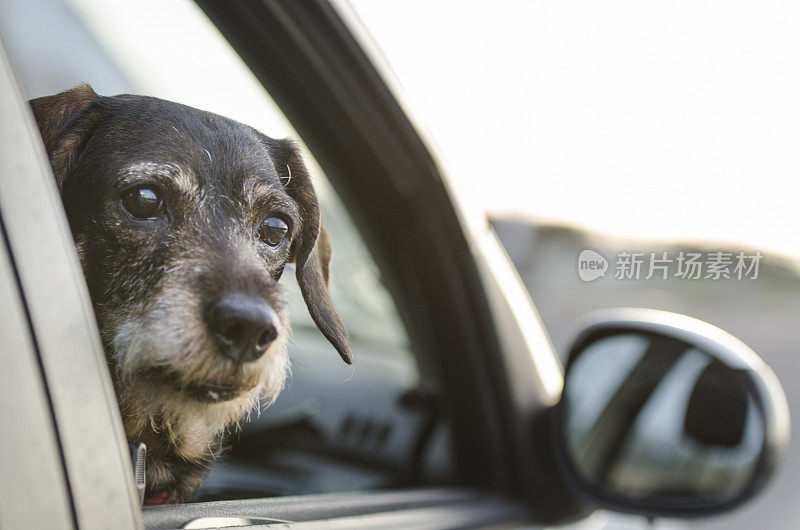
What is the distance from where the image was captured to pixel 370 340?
1.87 m

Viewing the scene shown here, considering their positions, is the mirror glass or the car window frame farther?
the mirror glass

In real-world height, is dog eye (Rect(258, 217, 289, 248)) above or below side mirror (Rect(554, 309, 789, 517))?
above

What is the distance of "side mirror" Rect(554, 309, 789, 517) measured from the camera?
90.0 inches

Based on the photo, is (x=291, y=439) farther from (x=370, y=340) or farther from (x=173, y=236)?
(x=173, y=236)

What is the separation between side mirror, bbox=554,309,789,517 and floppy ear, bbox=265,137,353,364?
47.5 inches

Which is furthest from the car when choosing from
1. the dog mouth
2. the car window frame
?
the dog mouth

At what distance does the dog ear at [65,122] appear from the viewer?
1038 mm

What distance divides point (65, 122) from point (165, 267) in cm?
24

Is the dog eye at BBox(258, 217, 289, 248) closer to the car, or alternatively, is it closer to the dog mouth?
the car

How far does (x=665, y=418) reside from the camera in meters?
2.34

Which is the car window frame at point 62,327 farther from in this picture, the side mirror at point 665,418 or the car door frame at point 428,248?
the side mirror at point 665,418

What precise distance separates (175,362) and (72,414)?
153mm

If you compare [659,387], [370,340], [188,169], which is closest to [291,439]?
[370,340]

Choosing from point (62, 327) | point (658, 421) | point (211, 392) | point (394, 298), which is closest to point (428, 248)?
point (394, 298)
